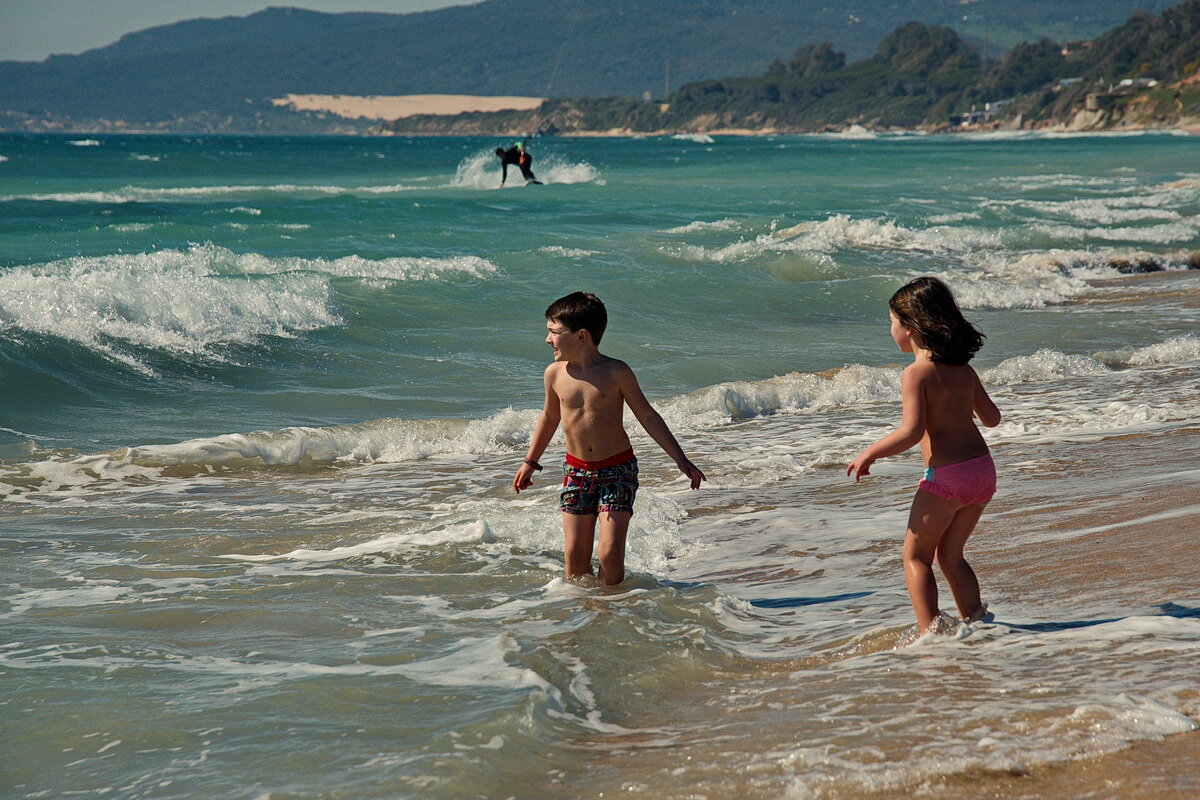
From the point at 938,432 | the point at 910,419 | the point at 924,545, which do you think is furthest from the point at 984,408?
the point at 924,545

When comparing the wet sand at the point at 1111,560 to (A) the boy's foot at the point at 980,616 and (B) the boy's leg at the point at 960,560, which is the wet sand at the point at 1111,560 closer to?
(A) the boy's foot at the point at 980,616

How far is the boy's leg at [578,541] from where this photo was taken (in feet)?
15.9

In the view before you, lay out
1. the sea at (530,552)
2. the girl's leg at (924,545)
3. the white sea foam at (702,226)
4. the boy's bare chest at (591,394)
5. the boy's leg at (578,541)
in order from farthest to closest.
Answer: the white sea foam at (702,226) → the boy's leg at (578,541) → the boy's bare chest at (591,394) → the girl's leg at (924,545) → the sea at (530,552)

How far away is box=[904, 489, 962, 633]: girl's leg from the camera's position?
3.90 meters

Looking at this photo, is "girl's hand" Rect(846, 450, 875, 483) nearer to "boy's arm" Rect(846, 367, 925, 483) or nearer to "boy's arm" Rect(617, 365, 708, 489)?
"boy's arm" Rect(846, 367, 925, 483)

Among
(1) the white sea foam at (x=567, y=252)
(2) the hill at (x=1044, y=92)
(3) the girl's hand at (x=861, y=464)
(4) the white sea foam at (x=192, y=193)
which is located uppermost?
(2) the hill at (x=1044, y=92)

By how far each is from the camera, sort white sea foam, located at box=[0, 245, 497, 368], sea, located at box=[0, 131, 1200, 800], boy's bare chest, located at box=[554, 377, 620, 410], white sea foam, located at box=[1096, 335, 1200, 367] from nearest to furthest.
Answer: sea, located at box=[0, 131, 1200, 800]
boy's bare chest, located at box=[554, 377, 620, 410]
white sea foam, located at box=[1096, 335, 1200, 367]
white sea foam, located at box=[0, 245, 497, 368]

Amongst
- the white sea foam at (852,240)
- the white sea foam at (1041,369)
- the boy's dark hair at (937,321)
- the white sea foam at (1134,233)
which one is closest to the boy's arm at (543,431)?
the boy's dark hair at (937,321)

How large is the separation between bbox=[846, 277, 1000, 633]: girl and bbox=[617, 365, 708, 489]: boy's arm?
918 mm

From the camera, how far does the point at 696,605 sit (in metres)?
4.69

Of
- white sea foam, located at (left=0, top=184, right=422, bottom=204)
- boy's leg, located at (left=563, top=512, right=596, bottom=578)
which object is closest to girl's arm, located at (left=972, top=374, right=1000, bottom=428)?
boy's leg, located at (left=563, top=512, right=596, bottom=578)

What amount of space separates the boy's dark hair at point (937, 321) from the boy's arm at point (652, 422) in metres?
1.17

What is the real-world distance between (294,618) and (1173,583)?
3466 millimetres

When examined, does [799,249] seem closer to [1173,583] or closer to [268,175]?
[1173,583]
